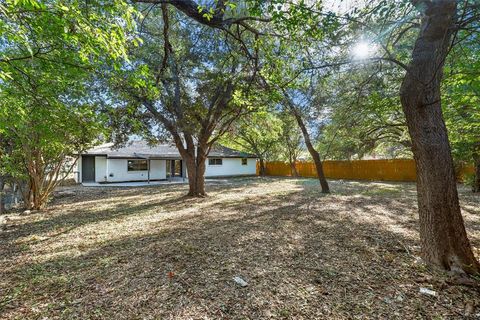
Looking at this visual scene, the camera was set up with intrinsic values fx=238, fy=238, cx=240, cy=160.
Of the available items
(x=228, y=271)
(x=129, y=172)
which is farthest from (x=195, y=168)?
(x=129, y=172)

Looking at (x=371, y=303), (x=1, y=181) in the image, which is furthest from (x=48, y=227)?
(x=371, y=303)

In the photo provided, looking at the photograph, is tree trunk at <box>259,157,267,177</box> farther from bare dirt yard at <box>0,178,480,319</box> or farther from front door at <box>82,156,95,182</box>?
bare dirt yard at <box>0,178,480,319</box>

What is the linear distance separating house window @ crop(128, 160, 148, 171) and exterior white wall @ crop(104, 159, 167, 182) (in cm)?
24

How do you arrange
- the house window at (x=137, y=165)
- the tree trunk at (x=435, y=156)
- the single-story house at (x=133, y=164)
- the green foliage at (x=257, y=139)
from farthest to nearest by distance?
the house window at (x=137, y=165) < the single-story house at (x=133, y=164) < the green foliage at (x=257, y=139) < the tree trunk at (x=435, y=156)

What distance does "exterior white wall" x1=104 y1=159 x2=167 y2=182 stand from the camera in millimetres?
17594

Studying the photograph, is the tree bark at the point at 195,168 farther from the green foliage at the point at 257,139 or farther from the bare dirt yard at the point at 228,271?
the bare dirt yard at the point at 228,271

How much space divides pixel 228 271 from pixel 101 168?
1757cm

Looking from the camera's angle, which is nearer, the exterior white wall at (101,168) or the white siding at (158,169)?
the exterior white wall at (101,168)

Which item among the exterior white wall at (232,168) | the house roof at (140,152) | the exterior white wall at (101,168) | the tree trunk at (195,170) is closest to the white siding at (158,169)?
the house roof at (140,152)

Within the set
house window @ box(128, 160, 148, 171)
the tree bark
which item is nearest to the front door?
house window @ box(128, 160, 148, 171)

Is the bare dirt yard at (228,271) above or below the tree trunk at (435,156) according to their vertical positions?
below

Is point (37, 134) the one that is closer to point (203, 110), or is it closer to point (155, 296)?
point (203, 110)

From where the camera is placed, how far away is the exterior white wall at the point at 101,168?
17516 mm

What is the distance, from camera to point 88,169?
59.4 feet
